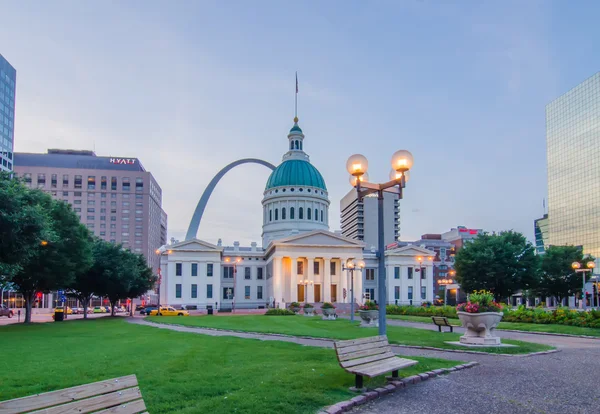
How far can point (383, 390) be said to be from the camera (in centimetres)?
1031

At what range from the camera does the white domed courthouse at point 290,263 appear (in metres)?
88.0

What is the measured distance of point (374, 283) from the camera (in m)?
104

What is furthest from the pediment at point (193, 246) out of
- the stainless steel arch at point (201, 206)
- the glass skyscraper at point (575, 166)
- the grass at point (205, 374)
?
the glass skyscraper at point (575, 166)

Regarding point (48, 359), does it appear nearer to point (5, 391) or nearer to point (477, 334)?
point (5, 391)

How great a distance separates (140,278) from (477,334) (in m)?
56.0

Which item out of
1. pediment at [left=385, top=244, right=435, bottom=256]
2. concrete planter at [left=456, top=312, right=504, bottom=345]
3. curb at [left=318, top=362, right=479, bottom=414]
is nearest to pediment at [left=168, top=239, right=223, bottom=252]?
pediment at [left=385, top=244, right=435, bottom=256]

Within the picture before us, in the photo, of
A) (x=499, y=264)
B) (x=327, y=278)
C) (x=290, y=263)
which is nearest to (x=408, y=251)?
(x=327, y=278)

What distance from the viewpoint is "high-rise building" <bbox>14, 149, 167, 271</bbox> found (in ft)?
490

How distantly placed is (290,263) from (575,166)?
92.8 m

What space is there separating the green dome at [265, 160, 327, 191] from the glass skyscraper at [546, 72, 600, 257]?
7316 cm

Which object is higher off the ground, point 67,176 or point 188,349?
point 67,176

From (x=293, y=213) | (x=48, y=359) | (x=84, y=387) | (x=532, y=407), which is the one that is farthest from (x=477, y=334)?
(x=293, y=213)

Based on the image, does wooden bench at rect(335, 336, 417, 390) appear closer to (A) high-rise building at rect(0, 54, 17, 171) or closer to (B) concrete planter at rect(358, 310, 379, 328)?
(B) concrete planter at rect(358, 310, 379, 328)

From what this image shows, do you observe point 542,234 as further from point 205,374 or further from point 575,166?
point 205,374
